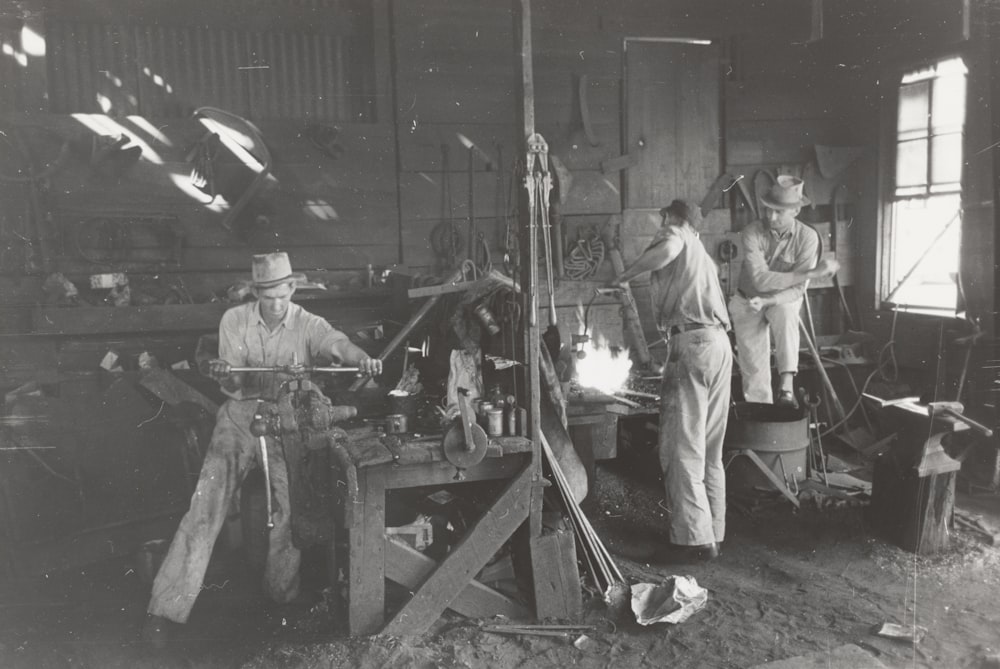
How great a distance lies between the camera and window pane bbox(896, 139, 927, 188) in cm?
862

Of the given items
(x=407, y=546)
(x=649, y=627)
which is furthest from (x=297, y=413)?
(x=649, y=627)

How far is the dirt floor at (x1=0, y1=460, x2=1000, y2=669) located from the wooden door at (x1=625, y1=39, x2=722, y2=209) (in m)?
4.16

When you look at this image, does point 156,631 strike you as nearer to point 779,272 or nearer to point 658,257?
point 658,257

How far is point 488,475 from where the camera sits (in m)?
4.91

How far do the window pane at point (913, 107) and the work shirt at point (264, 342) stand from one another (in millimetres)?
6569

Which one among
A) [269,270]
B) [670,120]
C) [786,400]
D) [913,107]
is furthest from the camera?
[670,120]

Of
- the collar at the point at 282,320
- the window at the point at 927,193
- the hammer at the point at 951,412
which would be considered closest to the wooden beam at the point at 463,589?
the collar at the point at 282,320

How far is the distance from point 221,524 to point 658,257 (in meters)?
3.45

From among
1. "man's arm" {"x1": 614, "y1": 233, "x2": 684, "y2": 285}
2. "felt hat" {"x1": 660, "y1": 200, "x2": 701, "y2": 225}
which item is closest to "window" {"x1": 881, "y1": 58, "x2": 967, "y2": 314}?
"felt hat" {"x1": 660, "y1": 200, "x2": 701, "y2": 225}

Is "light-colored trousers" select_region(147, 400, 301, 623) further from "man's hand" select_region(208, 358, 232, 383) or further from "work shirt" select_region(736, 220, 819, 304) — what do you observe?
"work shirt" select_region(736, 220, 819, 304)

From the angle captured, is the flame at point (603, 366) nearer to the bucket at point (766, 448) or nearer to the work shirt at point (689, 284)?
the bucket at point (766, 448)

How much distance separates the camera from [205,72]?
761cm

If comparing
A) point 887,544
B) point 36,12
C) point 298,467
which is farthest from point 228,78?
point 887,544

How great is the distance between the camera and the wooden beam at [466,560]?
15.5 ft
